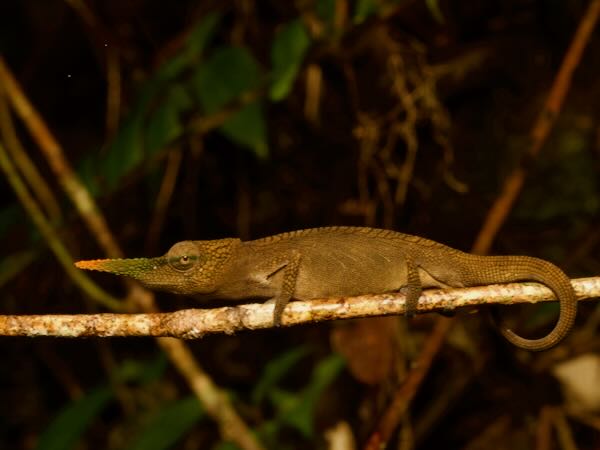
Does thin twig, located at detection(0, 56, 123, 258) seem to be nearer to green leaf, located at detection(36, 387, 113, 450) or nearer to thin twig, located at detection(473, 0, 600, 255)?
green leaf, located at detection(36, 387, 113, 450)

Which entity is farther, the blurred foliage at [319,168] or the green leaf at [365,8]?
the blurred foliage at [319,168]

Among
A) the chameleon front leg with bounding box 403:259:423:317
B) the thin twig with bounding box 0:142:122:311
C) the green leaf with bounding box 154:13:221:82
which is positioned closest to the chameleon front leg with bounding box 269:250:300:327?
the chameleon front leg with bounding box 403:259:423:317

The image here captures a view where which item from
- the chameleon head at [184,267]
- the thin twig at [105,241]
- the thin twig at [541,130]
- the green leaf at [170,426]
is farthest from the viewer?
the thin twig at [105,241]

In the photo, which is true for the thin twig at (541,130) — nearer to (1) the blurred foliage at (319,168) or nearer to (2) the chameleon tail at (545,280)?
(1) the blurred foliage at (319,168)

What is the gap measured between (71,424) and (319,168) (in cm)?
171

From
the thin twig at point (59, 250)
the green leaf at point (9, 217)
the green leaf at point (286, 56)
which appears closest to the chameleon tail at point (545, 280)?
the green leaf at point (286, 56)

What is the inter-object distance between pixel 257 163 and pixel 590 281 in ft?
7.92

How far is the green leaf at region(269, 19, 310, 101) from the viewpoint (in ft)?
8.41

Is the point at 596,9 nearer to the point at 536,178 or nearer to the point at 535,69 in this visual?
the point at 535,69

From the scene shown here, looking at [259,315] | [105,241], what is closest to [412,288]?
[259,315]

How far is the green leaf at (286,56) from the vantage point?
101 inches

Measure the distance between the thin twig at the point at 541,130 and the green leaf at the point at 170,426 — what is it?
4.53 ft

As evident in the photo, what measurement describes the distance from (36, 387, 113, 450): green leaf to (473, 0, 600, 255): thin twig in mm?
1763

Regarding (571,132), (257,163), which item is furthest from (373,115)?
(571,132)
